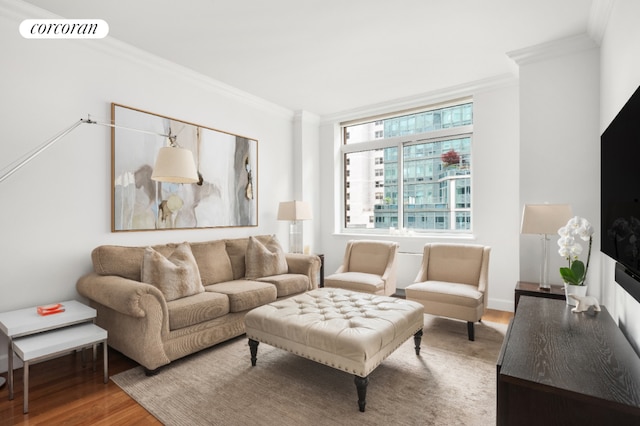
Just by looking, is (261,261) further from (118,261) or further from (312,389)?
(312,389)

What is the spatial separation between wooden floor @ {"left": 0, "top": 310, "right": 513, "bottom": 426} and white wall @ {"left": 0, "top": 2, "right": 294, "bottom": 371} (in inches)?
15.8

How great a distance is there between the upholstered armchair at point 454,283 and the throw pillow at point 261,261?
150 centimetres

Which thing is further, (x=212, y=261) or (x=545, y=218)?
(x=212, y=261)

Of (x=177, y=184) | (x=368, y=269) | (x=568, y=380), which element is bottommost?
(x=368, y=269)

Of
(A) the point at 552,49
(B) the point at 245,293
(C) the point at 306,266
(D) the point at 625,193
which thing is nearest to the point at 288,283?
(C) the point at 306,266

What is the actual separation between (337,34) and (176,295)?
2.72 m

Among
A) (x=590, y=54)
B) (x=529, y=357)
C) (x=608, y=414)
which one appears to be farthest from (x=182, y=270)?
(x=590, y=54)

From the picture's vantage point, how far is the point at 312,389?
2.21 m

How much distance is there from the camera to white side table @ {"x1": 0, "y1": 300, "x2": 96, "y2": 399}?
2.11m

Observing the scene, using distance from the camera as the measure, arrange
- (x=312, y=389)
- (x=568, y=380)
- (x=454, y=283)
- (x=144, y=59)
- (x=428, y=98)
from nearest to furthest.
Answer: (x=568, y=380)
(x=312, y=389)
(x=144, y=59)
(x=454, y=283)
(x=428, y=98)

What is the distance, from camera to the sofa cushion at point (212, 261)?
347cm

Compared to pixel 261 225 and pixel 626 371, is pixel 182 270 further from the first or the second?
pixel 626 371

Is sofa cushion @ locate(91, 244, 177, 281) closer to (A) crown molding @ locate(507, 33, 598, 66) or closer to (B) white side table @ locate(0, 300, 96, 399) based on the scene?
(B) white side table @ locate(0, 300, 96, 399)

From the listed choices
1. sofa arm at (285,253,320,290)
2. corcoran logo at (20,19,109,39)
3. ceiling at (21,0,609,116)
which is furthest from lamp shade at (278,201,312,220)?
corcoran logo at (20,19,109,39)
